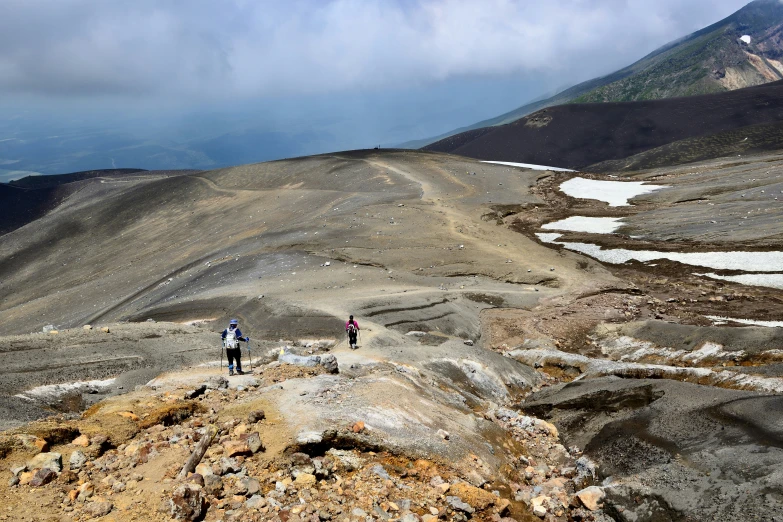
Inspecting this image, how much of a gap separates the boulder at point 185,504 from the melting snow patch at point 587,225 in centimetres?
4127

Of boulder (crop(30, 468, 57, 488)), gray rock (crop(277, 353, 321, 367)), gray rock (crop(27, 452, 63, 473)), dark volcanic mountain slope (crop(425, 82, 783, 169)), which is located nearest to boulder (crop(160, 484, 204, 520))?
boulder (crop(30, 468, 57, 488))

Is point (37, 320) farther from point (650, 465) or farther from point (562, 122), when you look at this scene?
point (562, 122)

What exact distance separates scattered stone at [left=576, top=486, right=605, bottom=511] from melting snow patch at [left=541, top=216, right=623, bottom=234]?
118 ft

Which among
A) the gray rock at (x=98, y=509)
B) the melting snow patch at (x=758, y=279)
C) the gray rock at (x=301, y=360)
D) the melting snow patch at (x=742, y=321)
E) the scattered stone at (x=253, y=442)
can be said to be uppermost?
the gray rock at (x=98, y=509)

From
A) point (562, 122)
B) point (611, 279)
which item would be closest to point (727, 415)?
point (611, 279)

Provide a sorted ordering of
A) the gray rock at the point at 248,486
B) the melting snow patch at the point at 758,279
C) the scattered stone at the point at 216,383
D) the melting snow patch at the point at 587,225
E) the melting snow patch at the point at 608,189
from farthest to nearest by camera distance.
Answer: the melting snow patch at the point at 608,189, the melting snow patch at the point at 587,225, the melting snow patch at the point at 758,279, the scattered stone at the point at 216,383, the gray rock at the point at 248,486

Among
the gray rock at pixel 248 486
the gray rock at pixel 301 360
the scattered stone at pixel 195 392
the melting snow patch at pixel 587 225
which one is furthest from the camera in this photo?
the melting snow patch at pixel 587 225

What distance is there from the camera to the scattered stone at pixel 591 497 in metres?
9.51

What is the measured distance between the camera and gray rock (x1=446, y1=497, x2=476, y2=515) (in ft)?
27.5

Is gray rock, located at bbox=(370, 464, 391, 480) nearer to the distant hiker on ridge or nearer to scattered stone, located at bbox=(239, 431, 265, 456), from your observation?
scattered stone, located at bbox=(239, 431, 265, 456)

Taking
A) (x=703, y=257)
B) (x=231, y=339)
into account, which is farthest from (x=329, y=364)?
→ (x=703, y=257)

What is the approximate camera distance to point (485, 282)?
32500 mm

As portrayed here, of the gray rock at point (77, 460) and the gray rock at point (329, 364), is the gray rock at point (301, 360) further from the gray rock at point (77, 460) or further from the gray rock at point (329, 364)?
the gray rock at point (77, 460)

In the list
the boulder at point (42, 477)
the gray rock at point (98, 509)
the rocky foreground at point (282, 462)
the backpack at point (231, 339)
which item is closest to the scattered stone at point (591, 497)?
the rocky foreground at point (282, 462)
